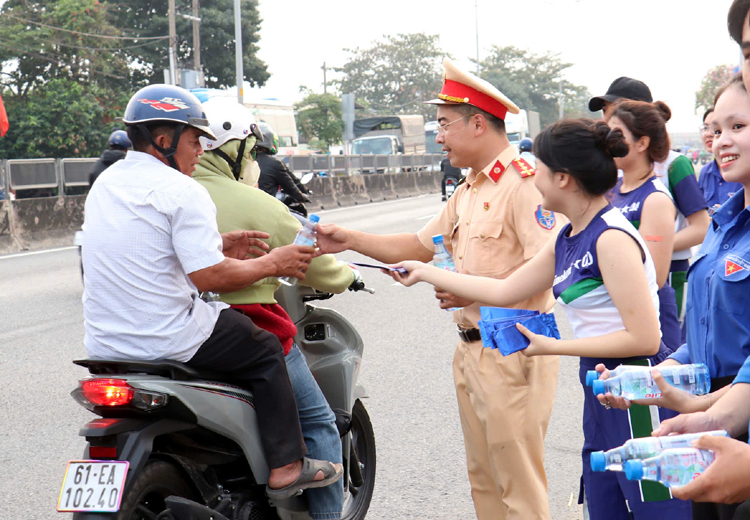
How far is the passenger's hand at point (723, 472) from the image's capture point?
4.97ft

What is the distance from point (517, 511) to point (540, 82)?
94251 mm

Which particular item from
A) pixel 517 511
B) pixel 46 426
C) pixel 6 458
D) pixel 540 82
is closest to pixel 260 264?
pixel 517 511

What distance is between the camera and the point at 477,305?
3166 millimetres

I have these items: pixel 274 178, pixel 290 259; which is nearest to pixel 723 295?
pixel 290 259

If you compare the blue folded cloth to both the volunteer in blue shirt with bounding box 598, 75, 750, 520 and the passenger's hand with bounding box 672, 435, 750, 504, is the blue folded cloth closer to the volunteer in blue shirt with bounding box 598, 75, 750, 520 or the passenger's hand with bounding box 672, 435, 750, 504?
the volunteer in blue shirt with bounding box 598, 75, 750, 520

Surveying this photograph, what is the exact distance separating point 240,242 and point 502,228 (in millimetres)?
1010

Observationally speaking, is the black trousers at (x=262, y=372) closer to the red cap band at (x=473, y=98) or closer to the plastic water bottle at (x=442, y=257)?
the plastic water bottle at (x=442, y=257)

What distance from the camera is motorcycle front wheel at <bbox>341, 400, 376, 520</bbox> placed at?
393 centimetres

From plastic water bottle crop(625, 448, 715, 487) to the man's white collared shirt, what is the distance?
156cm

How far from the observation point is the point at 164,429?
9.02 ft

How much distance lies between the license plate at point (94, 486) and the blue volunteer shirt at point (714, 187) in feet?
13.4

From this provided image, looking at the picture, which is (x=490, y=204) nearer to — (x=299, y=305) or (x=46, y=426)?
(x=299, y=305)

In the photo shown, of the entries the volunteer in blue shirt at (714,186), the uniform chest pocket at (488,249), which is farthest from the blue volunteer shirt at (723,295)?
the volunteer in blue shirt at (714,186)

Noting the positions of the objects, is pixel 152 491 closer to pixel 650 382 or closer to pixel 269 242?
pixel 269 242
